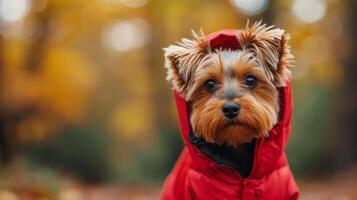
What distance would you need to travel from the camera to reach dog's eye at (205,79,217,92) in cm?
514

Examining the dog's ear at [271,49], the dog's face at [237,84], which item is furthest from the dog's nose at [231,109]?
the dog's ear at [271,49]

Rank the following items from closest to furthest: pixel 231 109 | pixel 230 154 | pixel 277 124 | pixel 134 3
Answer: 1. pixel 231 109
2. pixel 277 124
3. pixel 230 154
4. pixel 134 3

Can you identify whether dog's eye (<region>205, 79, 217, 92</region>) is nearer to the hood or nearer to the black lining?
the hood

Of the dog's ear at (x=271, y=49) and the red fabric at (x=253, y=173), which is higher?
the dog's ear at (x=271, y=49)

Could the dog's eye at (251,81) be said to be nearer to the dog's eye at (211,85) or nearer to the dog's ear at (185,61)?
the dog's eye at (211,85)

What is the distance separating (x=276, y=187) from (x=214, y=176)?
20.1 inches

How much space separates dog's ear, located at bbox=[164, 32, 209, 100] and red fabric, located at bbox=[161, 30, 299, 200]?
0.31ft

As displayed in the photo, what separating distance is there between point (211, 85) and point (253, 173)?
802mm

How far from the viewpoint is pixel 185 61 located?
5.29m

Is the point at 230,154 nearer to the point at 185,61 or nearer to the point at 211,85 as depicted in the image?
the point at 211,85

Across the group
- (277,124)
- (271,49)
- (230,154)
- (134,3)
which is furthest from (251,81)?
(134,3)

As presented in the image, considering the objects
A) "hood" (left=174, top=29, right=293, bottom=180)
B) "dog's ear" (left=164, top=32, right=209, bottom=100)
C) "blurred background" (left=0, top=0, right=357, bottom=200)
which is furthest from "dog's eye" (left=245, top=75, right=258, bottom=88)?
"blurred background" (left=0, top=0, right=357, bottom=200)

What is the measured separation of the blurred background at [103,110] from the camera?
556 inches

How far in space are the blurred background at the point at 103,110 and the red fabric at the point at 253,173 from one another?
23.3ft
